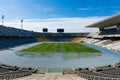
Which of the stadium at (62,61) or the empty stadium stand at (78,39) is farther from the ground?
the empty stadium stand at (78,39)

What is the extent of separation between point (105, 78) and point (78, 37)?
130925mm

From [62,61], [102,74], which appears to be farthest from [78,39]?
[102,74]

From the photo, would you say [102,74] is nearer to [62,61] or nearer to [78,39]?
[62,61]

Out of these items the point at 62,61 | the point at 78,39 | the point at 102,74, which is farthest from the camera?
the point at 78,39

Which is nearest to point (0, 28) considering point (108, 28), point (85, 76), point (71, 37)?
point (108, 28)

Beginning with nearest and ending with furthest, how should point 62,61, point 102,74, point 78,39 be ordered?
1. point 102,74
2. point 62,61
3. point 78,39

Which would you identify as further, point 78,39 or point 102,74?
point 78,39

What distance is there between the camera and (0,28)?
96062 mm

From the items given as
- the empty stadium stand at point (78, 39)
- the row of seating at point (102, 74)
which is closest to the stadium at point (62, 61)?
the row of seating at point (102, 74)

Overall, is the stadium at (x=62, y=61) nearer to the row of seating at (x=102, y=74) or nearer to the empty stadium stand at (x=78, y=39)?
the row of seating at (x=102, y=74)

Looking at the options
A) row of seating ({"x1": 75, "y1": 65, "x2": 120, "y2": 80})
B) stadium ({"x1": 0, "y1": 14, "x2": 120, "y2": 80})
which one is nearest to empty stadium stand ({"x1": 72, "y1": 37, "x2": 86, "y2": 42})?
stadium ({"x1": 0, "y1": 14, "x2": 120, "y2": 80})

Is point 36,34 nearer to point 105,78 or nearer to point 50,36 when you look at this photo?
point 50,36

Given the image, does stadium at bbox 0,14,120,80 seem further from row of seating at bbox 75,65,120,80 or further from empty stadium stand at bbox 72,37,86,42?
empty stadium stand at bbox 72,37,86,42

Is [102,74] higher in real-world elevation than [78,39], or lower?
lower
